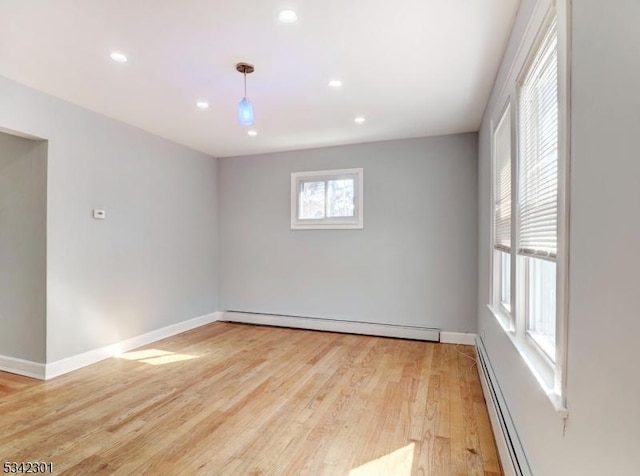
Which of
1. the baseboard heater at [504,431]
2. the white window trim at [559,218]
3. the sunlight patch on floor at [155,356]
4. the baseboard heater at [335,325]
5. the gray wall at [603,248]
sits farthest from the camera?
the baseboard heater at [335,325]

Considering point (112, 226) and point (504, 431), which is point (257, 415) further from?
point (112, 226)

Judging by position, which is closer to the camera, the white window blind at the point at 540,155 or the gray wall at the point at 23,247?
the white window blind at the point at 540,155

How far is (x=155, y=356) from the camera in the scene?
3.72m

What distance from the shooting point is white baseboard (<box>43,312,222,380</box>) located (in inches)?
125

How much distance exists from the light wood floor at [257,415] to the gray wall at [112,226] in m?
0.52

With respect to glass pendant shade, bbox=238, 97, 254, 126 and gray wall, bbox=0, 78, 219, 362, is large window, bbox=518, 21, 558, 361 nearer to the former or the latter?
glass pendant shade, bbox=238, 97, 254, 126

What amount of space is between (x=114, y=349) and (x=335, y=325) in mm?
2612

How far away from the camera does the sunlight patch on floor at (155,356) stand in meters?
3.57

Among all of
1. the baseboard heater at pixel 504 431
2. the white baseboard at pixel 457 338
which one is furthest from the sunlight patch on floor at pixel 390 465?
the white baseboard at pixel 457 338

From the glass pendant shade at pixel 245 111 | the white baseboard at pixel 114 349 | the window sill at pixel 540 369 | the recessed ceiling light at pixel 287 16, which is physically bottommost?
the white baseboard at pixel 114 349

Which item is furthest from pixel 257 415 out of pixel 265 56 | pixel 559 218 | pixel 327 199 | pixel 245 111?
pixel 327 199

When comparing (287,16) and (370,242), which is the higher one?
(287,16)

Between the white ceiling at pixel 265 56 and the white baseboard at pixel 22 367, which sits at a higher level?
the white ceiling at pixel 265 56

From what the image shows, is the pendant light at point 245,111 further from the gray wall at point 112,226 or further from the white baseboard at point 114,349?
the white baseboard at point 114,349
